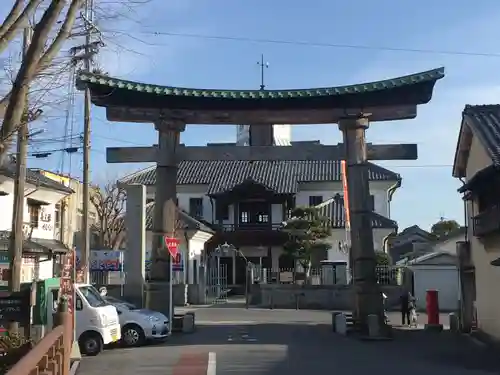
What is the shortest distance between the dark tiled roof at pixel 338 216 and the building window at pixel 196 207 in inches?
414

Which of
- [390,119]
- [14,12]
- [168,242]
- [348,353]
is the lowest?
[348,353]

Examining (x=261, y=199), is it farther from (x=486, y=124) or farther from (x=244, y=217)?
(x=486, y=124)

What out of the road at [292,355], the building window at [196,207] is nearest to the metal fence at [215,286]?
the building window at [196,207]

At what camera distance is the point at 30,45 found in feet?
27.8

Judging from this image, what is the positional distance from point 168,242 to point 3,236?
1205cm

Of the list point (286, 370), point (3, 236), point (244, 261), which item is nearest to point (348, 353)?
point (286, 370)

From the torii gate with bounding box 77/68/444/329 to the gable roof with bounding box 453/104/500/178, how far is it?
1850mm

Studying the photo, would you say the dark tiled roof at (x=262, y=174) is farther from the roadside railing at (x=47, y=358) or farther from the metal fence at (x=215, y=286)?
the roadside railing at (x=47, y=358)

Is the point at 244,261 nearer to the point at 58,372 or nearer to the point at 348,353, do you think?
the point at 348,353

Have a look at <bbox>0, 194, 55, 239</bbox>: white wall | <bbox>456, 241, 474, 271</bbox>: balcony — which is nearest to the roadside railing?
<bbox>456, 241, 474, 271</bbox>: balcony

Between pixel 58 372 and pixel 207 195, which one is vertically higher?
pixel 207 195

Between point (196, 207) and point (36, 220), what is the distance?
2126 cm

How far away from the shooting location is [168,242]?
21625mm

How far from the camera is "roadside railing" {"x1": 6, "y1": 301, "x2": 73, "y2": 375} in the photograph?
17.1 ft
